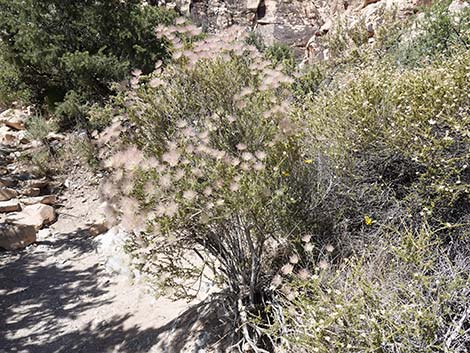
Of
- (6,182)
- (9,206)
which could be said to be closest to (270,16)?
(6,182)

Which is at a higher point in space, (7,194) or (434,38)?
(7,194)

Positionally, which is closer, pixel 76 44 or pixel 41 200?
pixel 41 200

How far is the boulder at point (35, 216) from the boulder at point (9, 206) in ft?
0.32

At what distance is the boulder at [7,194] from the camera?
659 centimetres

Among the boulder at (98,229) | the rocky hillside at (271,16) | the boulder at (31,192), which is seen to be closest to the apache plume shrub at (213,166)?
the boulder at (98,229)

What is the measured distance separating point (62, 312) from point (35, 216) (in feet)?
8.44

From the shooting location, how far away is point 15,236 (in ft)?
18.9

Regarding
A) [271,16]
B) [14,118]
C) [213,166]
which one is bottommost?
[213,166]

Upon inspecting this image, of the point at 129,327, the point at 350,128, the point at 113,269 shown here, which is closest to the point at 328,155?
the point at 350,128

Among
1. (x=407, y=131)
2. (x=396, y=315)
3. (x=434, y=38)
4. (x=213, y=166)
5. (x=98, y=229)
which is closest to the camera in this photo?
(x=396, y=315)

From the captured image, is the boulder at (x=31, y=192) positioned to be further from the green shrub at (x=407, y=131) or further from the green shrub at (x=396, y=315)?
the green shrub at (x=396, y=315)

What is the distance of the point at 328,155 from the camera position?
3.00m

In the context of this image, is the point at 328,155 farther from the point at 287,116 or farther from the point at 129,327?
the point at 129,327

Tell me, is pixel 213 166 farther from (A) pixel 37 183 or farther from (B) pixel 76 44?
(B) pixel 76 44
